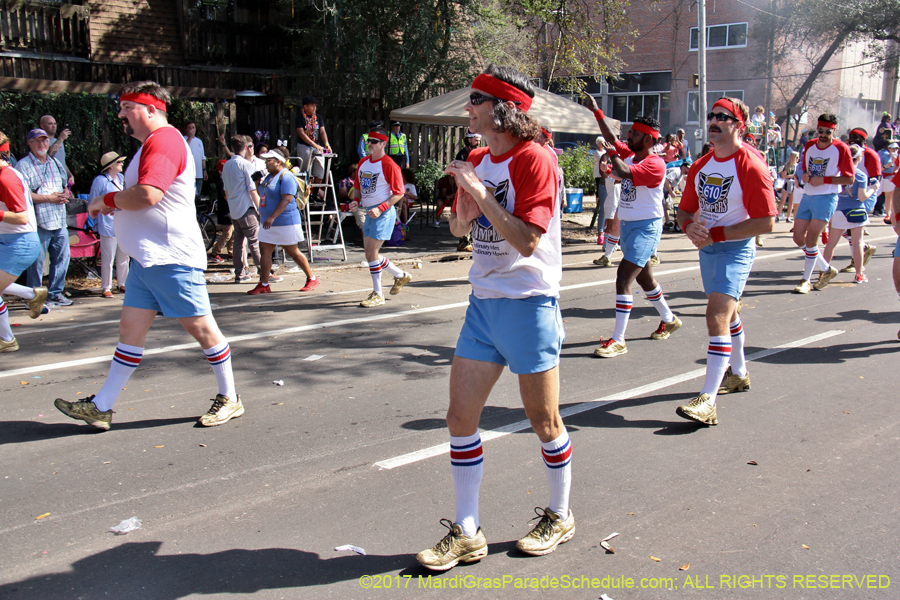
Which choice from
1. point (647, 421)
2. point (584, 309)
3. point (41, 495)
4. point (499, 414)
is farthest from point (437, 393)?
point (584, 309)

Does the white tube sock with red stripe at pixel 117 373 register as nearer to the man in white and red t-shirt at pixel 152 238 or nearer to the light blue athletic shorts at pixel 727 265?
the man in white and red t-shirt at pixel 152 238

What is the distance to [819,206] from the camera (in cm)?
981

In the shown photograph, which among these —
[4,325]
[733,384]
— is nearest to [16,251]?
[4,325]

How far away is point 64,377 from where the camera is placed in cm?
625

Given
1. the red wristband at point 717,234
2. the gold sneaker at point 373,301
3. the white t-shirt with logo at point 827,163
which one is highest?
the white t-shirt with logo at point 827,163

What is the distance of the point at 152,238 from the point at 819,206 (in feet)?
27.4

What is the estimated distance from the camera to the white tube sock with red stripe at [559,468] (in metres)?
3.40

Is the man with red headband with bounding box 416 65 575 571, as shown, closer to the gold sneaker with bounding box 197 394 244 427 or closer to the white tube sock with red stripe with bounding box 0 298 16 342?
the gold sneaker with bounding box 197 394 244 427

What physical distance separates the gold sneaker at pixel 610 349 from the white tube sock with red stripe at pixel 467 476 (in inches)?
149

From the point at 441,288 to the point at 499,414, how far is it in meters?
5.22

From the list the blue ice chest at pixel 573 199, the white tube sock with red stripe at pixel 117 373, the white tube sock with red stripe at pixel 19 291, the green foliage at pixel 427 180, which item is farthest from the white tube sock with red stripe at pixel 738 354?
the blue ice chest at pixel 573 199

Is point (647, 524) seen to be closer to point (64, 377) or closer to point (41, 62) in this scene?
point (64, 377)

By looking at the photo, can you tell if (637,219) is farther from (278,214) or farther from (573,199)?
(573,199)

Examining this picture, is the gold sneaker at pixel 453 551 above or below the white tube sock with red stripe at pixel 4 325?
below
